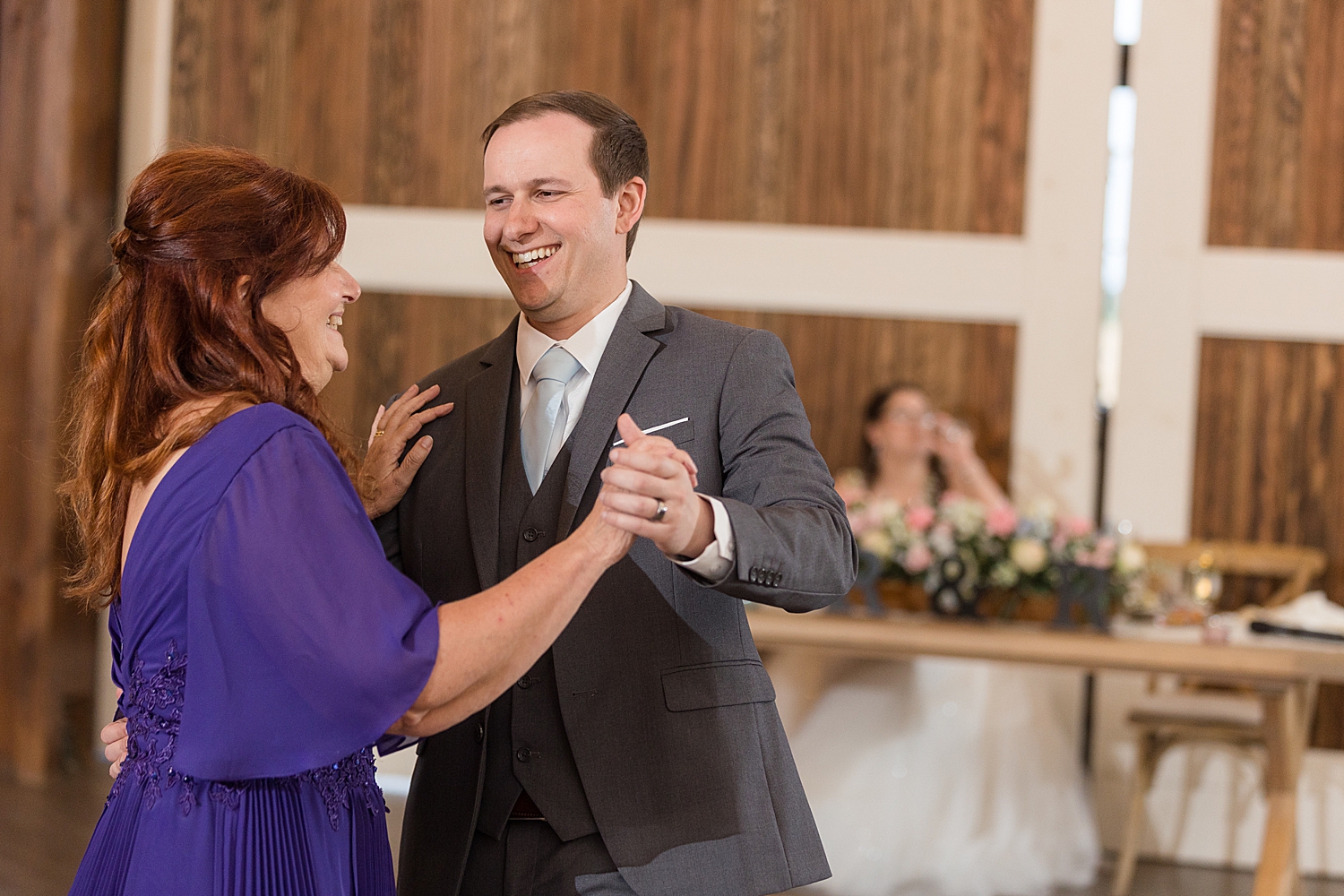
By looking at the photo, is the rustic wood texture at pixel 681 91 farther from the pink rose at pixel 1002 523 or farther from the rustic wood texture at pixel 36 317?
the pink rose at pixel 1002 523

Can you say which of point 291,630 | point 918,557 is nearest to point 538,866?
point 291,630

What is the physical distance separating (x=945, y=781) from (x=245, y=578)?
138 inches

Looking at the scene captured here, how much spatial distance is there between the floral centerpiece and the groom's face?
2.32m

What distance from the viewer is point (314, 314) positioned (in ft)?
5.12

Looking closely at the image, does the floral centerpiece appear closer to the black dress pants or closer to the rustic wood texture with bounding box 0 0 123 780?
the black dress pants

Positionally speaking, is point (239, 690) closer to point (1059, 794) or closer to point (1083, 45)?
point (1059, 794)

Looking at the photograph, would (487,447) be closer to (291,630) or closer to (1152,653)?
(291,630)

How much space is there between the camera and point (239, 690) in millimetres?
1359

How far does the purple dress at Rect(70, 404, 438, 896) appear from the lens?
133 centimetres

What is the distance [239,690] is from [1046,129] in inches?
181

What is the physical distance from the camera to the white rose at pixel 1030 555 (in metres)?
3.91

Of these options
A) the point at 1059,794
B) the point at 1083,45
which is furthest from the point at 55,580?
the point at 1083,45

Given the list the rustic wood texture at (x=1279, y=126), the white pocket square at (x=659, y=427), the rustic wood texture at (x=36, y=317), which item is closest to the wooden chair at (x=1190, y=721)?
the rustic wood texture at (x=1279, y=126)

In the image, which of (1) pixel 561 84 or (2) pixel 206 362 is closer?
(2) pixel 206 362
